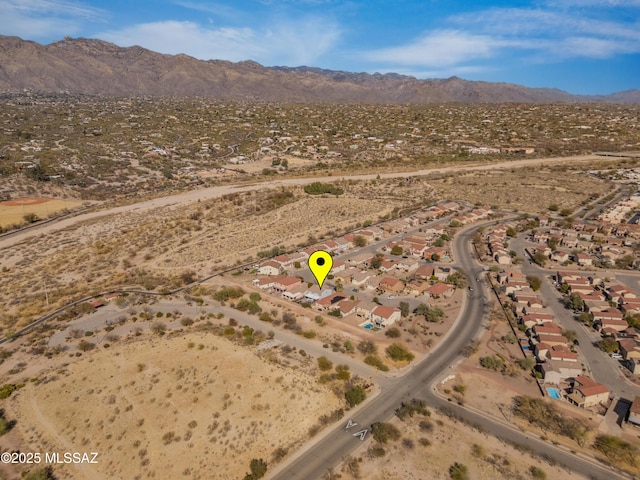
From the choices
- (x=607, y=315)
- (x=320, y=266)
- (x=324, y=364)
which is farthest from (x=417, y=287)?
(x=607, y=315)

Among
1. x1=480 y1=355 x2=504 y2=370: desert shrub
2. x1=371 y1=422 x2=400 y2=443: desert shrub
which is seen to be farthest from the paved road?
x1=371 y1=422 x2=400 y2=443: desert shrub

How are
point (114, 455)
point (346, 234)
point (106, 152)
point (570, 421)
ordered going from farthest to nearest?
1. point (106, 152)
2. point (346, 234)
3. point (570, 421)
4. point (114, 455)

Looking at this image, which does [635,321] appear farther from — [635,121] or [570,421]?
[635,121]

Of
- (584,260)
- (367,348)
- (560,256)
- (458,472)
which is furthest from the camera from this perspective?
(560,256)

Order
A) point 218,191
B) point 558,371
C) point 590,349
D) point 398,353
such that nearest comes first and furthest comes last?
1. point 558,371
2. point 398,353
3. point 590,349
4. point 218,191

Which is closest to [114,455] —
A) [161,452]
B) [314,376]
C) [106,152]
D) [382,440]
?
[161,452]

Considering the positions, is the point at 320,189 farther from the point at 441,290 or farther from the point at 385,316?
the point at 385,316
